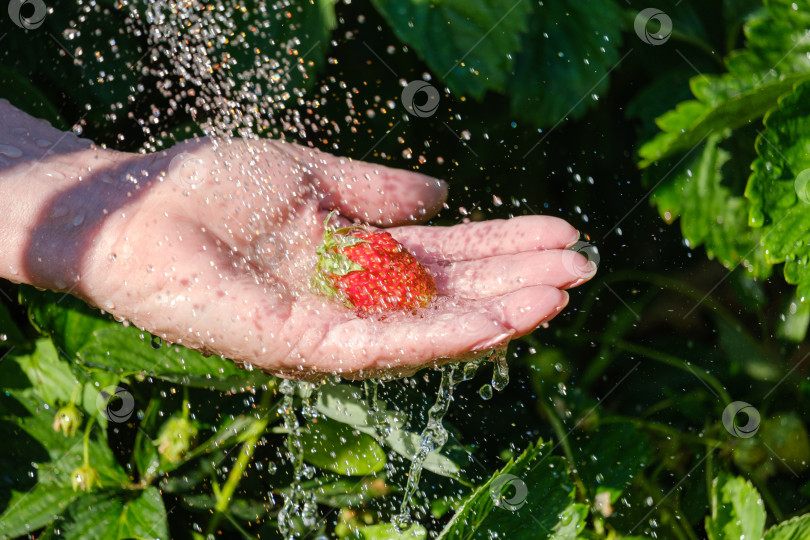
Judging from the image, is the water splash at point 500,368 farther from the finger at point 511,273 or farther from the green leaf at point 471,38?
the green leaf at point 471,38

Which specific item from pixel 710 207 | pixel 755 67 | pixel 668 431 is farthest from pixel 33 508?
pixel 755 67

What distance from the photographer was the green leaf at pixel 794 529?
1.25 meters

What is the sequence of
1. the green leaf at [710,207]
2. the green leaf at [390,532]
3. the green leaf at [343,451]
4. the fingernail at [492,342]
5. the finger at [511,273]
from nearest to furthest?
the fingernail at [492,342] → the finger at [511,273] → the green leaf at [390,532] → the green leaf at [343,451] → the green leaf at [710,207]

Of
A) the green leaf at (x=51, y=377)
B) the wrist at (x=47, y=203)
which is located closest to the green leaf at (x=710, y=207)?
the wrist at (x=47, y=203)

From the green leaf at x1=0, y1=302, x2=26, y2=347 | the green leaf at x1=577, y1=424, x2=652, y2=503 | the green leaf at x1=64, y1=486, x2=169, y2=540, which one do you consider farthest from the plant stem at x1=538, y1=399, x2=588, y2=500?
the green leaf at x1=0, y1=302, x2=26, y2=347

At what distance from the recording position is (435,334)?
100 cm

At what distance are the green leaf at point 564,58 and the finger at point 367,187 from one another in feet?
0.81

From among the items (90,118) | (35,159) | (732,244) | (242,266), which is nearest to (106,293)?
(242,266)

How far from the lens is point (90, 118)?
1.48m
